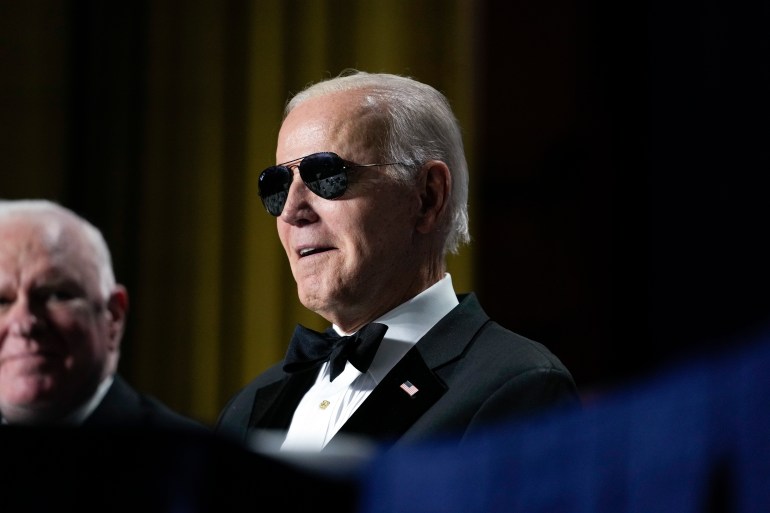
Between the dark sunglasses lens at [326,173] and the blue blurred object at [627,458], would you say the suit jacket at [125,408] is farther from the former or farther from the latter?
the blue blurred object at [627,458]

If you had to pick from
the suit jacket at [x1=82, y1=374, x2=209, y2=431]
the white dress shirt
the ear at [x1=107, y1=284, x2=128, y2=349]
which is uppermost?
the white dress shirt

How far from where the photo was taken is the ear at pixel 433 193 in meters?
1.71

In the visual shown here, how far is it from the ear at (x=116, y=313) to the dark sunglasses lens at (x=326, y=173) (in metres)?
0.91

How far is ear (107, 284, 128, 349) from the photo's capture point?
7.76ft

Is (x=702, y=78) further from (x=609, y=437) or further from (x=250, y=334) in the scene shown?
(x=609, y=437)

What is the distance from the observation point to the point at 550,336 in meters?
2.54

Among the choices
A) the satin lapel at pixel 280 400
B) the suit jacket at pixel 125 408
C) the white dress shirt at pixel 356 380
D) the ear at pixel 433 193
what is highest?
the ear at pixel 433 193

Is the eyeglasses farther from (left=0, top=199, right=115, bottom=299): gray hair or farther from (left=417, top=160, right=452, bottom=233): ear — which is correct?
(left=0, top=199, right=115, bottom=299): gray hair

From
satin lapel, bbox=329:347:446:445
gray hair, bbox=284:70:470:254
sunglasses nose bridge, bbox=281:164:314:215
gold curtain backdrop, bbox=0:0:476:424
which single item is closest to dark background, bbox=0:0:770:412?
gold curtain backdrop, bbox=0:0:476:424

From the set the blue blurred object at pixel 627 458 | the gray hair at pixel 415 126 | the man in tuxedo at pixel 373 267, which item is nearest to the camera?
the blue blurred object at pixel 627 458

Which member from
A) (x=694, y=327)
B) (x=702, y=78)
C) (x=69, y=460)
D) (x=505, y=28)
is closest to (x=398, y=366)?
(x=69, y=460)

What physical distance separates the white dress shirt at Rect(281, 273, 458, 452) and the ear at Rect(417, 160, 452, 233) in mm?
99

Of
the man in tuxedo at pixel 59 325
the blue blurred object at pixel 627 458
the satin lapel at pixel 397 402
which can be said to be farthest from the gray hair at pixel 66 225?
the blue blurred object at pixel 627 458

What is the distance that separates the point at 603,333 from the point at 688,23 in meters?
0.71
